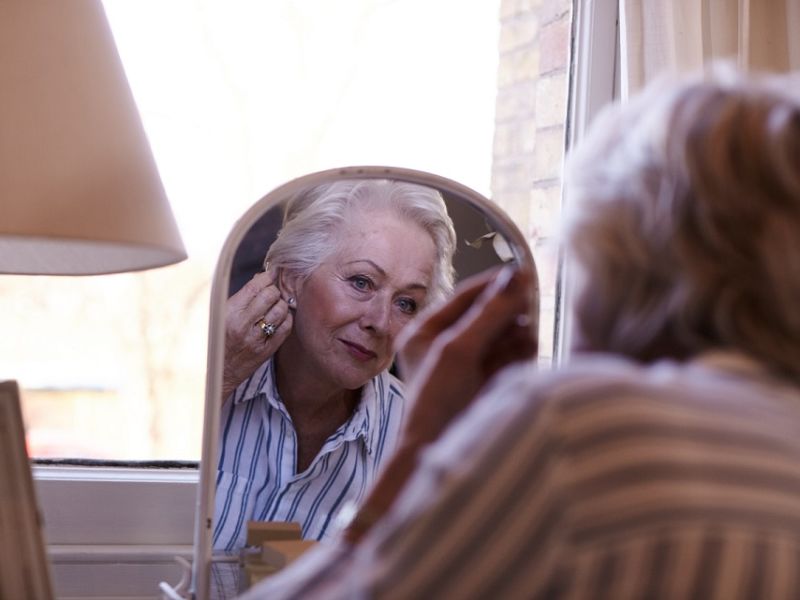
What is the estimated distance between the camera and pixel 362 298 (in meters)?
1.47

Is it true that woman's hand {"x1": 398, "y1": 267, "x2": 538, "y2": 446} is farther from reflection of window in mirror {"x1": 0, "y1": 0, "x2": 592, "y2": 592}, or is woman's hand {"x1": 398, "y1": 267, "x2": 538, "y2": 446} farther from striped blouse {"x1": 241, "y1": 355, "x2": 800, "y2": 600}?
reflection of window in mirror {"x1": 0, "y1": 0, "x2": 592, "y2": 592}

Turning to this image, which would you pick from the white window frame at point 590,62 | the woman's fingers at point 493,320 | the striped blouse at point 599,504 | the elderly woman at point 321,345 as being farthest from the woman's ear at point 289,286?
the striped blouse at point 599,504

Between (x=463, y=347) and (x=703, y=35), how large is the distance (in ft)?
3.25

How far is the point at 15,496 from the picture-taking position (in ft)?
4.18

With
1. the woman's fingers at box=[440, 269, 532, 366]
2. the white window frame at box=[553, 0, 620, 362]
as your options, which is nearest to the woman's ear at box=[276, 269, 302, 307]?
the woman's fingers at box=[440, 269, 532, 366]

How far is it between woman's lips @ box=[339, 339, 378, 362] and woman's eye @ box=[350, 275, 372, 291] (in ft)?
0.24

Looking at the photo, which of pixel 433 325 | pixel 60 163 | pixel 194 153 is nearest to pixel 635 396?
pixel 433 325

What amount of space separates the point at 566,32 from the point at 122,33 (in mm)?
734

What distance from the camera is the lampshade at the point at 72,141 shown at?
1.17 meters

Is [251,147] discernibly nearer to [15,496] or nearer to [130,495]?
[130,495]

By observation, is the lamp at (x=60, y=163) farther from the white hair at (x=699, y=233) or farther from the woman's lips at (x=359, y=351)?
the white hair at (x=699, y=233)

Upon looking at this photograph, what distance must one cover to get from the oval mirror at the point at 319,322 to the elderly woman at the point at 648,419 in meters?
0.57

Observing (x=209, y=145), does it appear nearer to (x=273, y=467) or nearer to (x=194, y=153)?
(x=194, y=153)

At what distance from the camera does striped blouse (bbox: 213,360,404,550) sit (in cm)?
145
